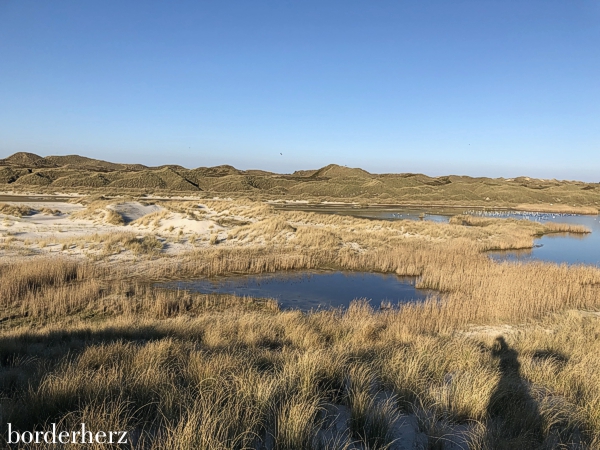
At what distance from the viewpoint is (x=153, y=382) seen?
4.19 meters

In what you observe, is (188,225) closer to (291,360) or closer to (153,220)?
(153,220)

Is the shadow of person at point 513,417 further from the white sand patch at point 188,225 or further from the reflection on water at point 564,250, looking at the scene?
the white sand patch at point 188,225

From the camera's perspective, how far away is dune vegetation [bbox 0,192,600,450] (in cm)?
353

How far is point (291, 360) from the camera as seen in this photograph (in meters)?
5.14

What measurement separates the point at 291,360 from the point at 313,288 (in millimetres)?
9098

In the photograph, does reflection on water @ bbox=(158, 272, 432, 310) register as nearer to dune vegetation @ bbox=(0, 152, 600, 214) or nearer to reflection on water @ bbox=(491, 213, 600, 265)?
reflection on water @ bbox=(491, 213, 600, 265)

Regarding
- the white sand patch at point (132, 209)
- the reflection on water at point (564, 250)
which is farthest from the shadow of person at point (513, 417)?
the white sand patch at point (132, 209)

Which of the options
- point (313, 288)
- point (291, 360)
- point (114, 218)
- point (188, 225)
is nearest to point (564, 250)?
point (313, 288)

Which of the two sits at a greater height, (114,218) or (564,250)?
(114,218)

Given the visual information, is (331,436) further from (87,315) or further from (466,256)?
(466,256)

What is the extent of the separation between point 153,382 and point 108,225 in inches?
989

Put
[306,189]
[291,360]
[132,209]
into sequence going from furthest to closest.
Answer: [306,189] < [132,209] < [291,360]

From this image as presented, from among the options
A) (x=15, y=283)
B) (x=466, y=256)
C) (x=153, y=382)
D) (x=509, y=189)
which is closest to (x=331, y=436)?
(x=153, y=382)

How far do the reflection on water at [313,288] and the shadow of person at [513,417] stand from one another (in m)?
7.31
